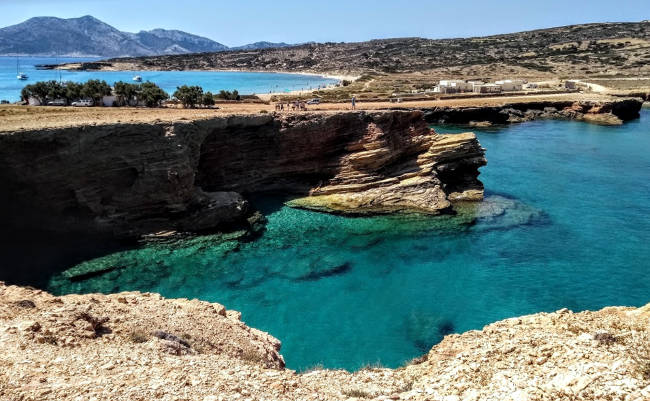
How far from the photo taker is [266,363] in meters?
14.6

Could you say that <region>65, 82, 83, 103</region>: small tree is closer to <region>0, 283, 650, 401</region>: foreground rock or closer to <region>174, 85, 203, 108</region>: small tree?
<region>174, 85, 203, 108</region>: small tree

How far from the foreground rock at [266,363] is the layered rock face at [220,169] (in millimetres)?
14775

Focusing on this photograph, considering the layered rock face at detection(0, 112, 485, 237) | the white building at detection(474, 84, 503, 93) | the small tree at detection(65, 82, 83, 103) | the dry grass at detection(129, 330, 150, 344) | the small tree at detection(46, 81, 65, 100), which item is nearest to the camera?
the dry grass at detection(129, 330, 150, 344)

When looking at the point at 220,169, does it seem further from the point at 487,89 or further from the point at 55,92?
the point at 487,89

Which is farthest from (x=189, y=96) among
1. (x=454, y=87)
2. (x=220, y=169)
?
(x=454, y=87)

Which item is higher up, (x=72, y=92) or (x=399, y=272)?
(x=72, y=92)

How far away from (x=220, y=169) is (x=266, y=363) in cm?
2461

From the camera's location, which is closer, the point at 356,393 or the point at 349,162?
the point at 356,393

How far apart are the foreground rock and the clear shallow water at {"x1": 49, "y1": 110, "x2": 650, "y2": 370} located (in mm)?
6845

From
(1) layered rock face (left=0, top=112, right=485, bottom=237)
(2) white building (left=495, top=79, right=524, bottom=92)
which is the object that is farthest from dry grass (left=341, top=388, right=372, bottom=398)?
(2) white building (left=495, top=79, right=524, bottom=92)

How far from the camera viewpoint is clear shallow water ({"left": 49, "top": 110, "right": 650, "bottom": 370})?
22062mm

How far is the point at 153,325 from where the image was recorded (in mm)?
14766

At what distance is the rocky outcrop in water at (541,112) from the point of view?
78.2m

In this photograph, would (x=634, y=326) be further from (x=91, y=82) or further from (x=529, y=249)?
(x=91, y=82)
